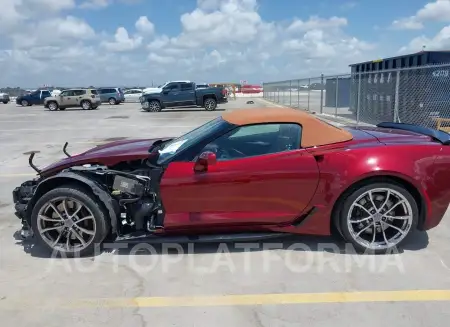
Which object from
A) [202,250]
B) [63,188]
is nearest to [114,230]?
[63,188]

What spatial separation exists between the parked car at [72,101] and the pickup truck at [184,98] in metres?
5.40

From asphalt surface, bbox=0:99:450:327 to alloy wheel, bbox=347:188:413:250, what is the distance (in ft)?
0.51

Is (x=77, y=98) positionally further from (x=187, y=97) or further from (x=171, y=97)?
(x=187, y=97)

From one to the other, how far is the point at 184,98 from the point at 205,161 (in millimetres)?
22648

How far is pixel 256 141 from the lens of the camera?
3902 millimetres

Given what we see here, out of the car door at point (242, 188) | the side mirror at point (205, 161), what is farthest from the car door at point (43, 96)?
the side mirror at point (205, 161)

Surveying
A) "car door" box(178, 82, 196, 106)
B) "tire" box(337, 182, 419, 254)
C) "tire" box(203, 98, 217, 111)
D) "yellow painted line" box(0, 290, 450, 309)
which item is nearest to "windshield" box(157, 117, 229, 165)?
"yellow painted line" box(0, 290, 450, 309)

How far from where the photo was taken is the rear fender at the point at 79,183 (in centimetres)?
370

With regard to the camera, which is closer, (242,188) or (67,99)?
(242,188)

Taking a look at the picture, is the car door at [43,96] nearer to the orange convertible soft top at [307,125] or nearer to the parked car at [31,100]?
the parked car at [31,100]

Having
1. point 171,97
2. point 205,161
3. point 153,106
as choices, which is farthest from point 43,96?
point 205,161

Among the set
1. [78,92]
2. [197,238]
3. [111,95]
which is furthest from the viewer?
[111,95]

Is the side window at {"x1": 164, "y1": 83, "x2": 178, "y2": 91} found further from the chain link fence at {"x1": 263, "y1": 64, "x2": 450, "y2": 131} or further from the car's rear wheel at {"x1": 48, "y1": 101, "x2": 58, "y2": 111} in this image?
the chain link fence at {"x1": 263, "y1": 64, "x2": 450, "y2": 131}

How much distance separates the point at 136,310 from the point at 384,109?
1235cm
